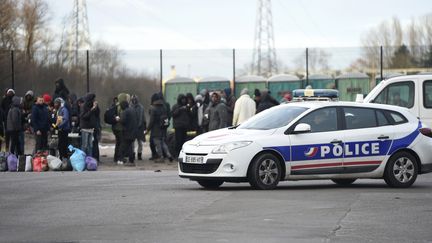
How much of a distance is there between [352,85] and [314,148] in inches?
896

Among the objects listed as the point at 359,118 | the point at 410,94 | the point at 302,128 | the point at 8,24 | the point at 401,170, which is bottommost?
the point at 401,170

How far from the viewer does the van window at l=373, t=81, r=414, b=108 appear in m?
20.7

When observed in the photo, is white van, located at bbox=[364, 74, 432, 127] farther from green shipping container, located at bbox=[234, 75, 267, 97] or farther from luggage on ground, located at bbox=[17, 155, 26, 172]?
green shipping container, located at bbox=[234, 75, 267, 97]

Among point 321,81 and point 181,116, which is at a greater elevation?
point 321,81

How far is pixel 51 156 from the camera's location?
2283 centimetres

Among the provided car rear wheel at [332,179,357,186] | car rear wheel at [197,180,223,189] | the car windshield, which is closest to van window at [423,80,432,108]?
car rear wheel at [332,179,357,186]

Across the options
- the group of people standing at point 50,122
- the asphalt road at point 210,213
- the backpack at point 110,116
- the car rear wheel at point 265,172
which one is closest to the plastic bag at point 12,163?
the group of people standing at point 50,122

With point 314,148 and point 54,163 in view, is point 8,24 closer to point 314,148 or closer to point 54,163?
point 54,163

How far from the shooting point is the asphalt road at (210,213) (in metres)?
10.8

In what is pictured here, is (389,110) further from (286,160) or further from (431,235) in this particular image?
(431,235)

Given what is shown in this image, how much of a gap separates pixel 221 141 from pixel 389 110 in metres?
3.35

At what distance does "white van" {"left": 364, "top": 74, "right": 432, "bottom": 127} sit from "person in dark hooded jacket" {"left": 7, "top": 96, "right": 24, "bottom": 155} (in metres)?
9.13

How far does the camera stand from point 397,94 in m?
20.8

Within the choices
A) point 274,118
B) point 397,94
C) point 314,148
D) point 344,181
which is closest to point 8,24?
point 397,94
